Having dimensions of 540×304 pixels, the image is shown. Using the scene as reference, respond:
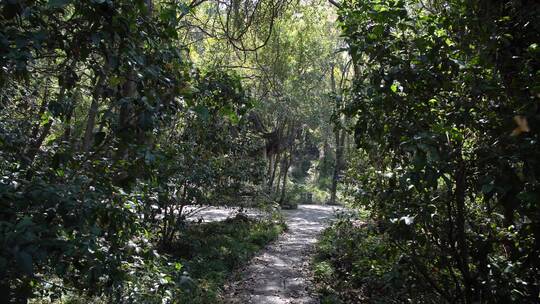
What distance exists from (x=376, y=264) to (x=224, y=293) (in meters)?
3.43

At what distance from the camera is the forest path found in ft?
25.0

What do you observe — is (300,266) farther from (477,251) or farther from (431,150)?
(431,150)

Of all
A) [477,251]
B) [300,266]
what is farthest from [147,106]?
[300,266]

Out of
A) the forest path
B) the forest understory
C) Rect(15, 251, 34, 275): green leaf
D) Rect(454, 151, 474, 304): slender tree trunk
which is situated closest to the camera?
Rect(15, 251, 34, 275): green leaf

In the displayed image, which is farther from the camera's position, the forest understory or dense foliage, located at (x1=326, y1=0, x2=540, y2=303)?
dense foliage, located at (x1=326, y1=0, x2=540, y2=303)

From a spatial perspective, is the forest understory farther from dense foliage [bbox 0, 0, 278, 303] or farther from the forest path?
the forest path

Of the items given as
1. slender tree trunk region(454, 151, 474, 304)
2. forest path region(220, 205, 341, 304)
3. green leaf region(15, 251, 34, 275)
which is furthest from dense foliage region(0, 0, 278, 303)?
forest path region(220, 205, 341, 304)

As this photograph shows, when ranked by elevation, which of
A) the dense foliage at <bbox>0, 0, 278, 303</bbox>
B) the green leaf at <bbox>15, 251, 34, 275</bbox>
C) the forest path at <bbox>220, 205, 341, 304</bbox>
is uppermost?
the dense foliage at <bbox>0, 0, 278, 303</bbox>

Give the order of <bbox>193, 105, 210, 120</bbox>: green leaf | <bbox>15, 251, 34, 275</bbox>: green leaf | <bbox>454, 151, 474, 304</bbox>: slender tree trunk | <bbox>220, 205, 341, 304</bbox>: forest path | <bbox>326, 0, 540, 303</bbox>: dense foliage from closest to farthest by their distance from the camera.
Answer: <bbox>15, 251, 34, 275</bbox>: green leaf < <bbox>193, 105, 210, 120</bbox>: green leaf < <bbox>326, 0, 540, 303</bbox>: dense foliage < <bbox>454, 151, 474, 304</bbox>: slender tree trunk < <bbox>220, 205, 341, 304</bbox>: forest path

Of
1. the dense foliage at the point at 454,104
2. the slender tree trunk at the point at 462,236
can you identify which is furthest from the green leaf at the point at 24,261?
the slender tree trunk at the point at 462,236

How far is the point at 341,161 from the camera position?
29.8 metres

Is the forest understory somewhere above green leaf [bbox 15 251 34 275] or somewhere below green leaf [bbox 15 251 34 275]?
above

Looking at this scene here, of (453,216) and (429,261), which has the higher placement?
(453,216)

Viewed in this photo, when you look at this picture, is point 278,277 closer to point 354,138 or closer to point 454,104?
point 354,138
